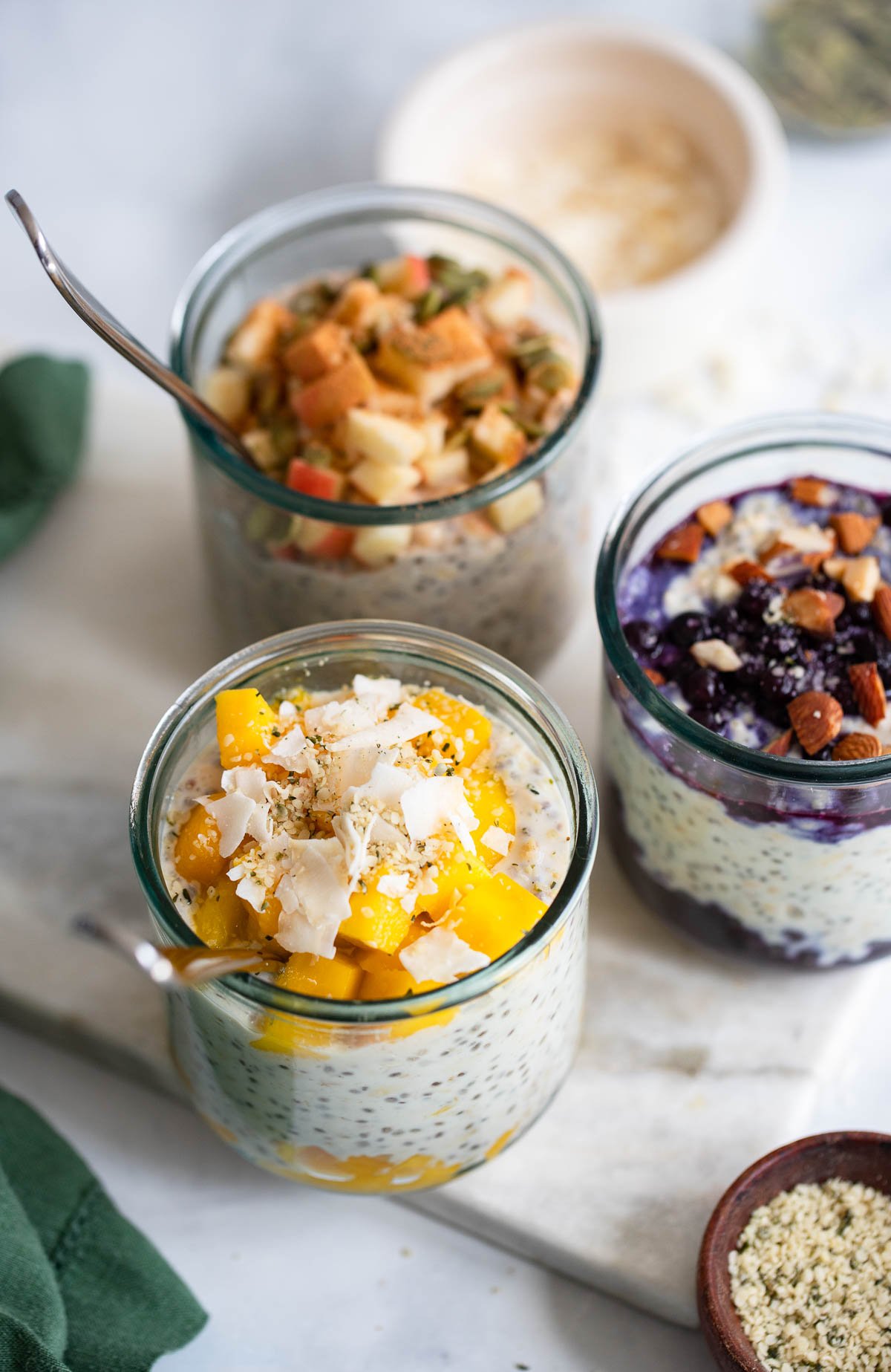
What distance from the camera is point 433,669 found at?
5.56 ft

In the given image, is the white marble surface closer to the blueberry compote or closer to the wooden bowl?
the wooden bowl

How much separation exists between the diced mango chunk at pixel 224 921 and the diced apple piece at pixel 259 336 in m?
0.80

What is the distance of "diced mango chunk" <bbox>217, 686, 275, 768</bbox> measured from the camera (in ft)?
5.00

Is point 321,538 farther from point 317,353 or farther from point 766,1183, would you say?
point 766,1183

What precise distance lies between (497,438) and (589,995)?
698 mm

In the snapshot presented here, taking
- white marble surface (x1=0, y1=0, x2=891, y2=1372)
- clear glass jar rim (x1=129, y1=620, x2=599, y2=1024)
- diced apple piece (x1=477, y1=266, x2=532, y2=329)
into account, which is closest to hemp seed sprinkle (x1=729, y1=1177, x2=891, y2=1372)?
white marble surface (x1=0, y1=0, x2=891, y2=1372)

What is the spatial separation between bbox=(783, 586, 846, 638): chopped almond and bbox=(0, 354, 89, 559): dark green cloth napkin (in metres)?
1.13

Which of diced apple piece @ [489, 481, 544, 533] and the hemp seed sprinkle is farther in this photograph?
diced apple piece @ [489, 481, 544, 533]

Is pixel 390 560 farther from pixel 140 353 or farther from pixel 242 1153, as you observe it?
pixel 242 1153

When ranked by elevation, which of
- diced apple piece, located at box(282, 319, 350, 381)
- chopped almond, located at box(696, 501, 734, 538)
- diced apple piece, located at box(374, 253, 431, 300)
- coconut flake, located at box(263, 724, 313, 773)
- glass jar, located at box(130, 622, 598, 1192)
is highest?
diced apple piece, located at box(374, 253, 431, 300)

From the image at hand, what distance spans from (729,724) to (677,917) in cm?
32

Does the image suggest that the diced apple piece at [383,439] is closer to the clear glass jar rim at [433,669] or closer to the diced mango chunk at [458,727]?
the clear glass jar rim at [433,669]

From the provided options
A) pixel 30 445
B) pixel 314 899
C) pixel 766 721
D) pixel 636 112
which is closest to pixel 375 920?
pixel 314 899

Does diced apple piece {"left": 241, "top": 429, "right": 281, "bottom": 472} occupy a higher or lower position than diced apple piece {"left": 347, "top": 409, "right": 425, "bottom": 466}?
lower
